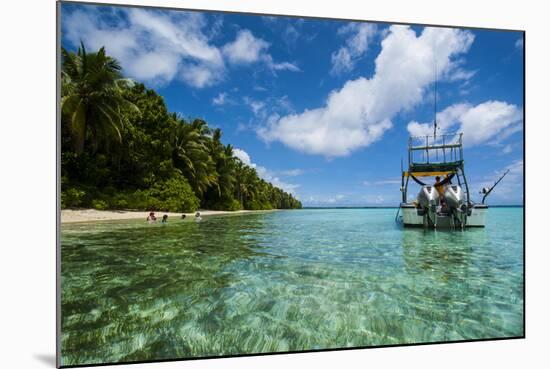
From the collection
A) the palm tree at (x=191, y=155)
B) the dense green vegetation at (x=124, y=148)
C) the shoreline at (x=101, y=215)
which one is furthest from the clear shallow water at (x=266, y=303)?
the palm tree at (x=191, y=155)

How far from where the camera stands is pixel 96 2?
8.79 feet

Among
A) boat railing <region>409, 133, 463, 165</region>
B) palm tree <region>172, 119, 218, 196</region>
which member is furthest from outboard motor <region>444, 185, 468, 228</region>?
palm tree <region>172, 119, 218, 196</region>

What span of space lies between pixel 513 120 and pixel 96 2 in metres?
4.61

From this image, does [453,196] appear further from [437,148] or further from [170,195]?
[170,195]

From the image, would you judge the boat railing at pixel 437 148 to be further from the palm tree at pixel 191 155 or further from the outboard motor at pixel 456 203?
the palm tree at pixel 191 155

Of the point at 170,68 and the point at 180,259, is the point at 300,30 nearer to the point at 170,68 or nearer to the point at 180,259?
the point at 170,68

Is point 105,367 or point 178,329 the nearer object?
point 105,367

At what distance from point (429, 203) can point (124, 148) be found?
10039 mm

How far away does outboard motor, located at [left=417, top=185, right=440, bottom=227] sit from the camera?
26.1 ft

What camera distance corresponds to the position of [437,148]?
14.1 ft

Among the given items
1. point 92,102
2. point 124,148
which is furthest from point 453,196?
point 124,148

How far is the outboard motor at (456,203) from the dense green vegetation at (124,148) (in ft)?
23.0
